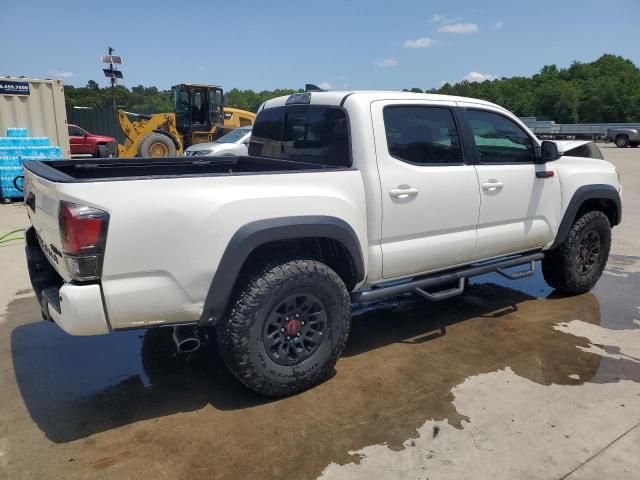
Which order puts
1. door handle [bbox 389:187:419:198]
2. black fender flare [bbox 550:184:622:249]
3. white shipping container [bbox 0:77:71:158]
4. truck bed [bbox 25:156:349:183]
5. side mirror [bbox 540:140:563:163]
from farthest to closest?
1. white shipping container [bbox 0:77:71:158]
2. black fender flare [bbox 550:184:622:249]
3. side mirror [bbox 540:140:563:163]
4. truck bed [bbox 25:156:349:183]
5. door handle [bbox 389:187:419:198]

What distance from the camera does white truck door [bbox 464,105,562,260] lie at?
431 centimetres

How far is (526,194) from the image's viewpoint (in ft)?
15.1

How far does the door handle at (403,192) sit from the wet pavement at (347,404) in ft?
4.20

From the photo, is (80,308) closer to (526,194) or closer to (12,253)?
(526,194)

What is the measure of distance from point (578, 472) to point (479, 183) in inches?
88.6

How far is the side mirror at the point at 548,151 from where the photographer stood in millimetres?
4602

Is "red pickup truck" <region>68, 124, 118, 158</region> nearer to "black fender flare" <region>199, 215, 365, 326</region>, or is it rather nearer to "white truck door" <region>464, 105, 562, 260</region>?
"white truck door" <region>464, 105, 562, 260</region>

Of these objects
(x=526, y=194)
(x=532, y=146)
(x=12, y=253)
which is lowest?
(x=12, y=253)

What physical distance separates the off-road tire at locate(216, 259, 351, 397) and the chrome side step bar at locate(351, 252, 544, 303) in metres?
0.32

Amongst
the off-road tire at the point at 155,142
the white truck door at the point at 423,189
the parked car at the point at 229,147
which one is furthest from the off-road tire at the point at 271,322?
the off-road tire at the point at 155,142

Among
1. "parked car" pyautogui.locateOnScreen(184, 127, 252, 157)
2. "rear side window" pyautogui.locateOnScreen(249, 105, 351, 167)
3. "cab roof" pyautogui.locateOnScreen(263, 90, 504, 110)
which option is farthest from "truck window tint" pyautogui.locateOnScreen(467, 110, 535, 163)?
"parked car" pyautogui.locateOnScreen(184, 127, 252, 157)

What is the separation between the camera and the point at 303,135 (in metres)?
4.11

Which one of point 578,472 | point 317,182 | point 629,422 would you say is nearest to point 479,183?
point 317,182

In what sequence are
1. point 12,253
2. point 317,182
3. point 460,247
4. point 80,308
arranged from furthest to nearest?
point 12,253 < point 460,247 < point 317,182 < point 80,308
